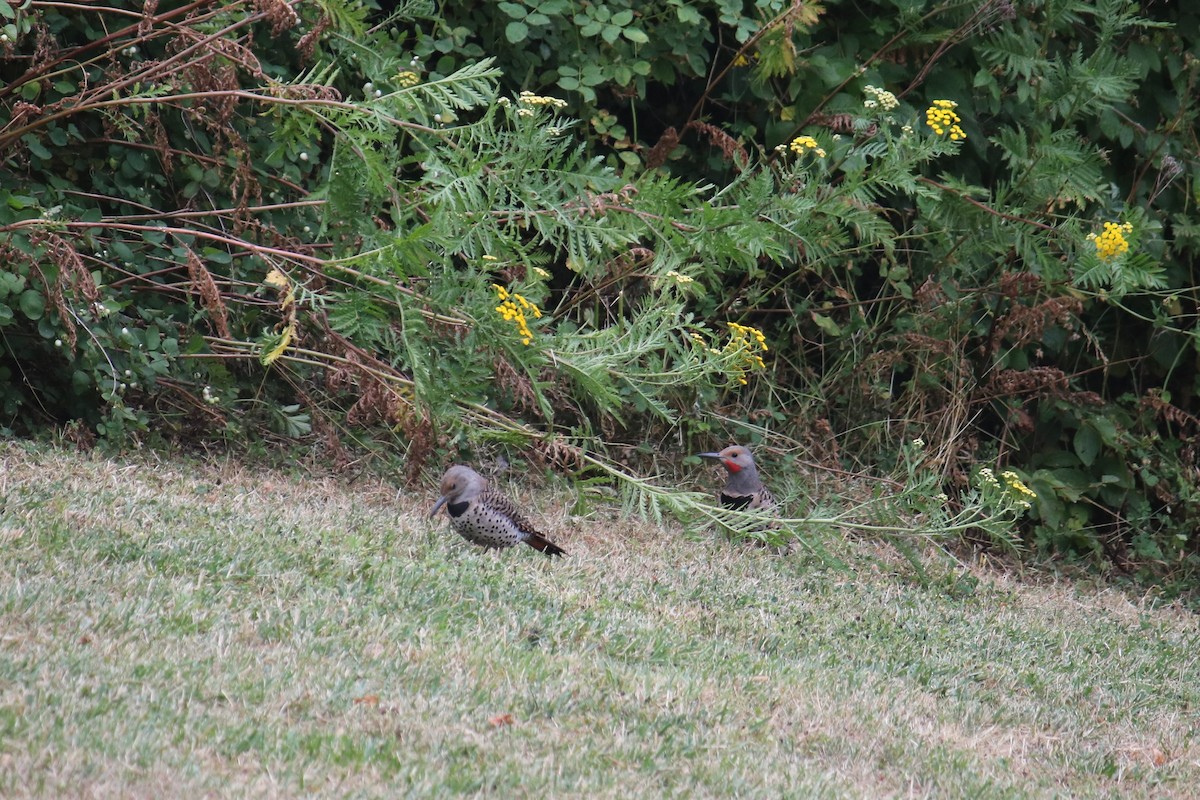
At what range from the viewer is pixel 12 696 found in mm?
3195

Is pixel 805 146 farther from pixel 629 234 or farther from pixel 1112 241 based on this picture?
pixel 1112 241

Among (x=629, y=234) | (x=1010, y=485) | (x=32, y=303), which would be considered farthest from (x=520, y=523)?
(x=1010, y=485)

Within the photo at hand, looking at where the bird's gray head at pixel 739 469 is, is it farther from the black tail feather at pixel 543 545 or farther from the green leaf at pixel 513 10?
the green leaf at pixel 513 10

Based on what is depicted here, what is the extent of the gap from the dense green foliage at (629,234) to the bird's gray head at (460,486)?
22 centimetres

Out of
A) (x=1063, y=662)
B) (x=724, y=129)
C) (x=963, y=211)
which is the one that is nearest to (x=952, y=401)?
(x=963, y=211)

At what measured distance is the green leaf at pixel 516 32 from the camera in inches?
289

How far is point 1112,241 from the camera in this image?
7.08m

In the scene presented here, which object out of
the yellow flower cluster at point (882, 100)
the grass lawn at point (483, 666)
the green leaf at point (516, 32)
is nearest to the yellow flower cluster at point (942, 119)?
the yellow flower cluster at point (882, 100)

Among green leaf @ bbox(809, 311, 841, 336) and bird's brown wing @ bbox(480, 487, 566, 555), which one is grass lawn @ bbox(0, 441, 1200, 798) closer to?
bird's brown wing @ bbox(480, 487, 566, 555)

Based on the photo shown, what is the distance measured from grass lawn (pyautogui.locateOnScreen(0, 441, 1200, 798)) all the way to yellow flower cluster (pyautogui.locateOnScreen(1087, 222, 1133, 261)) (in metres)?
1.98

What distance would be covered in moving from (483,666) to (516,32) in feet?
14.3

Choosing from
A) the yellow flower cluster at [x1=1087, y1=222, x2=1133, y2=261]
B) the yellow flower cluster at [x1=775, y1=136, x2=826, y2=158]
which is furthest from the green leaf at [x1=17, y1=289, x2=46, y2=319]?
the yellow flower cluster at [x1=1087, y1=222, x2=1133, y2=261]

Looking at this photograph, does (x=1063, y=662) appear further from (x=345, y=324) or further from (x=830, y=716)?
(x=345, y=324)

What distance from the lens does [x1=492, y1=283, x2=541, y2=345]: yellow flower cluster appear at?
226 inches
